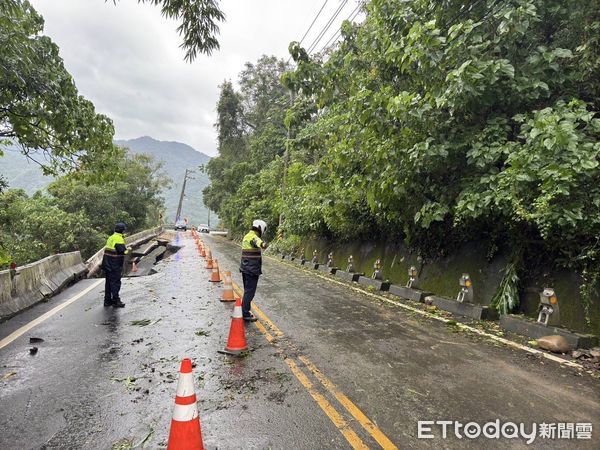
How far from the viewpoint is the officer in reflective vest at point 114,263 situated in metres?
8.45

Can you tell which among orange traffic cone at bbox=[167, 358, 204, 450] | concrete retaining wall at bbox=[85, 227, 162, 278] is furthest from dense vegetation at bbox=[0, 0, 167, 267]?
orange traffic cone at bbox=[167, 358, 204, 450]

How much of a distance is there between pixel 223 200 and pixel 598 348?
42573mm

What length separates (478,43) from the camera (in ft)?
23.6

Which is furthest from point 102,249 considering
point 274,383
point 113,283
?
point 274,383

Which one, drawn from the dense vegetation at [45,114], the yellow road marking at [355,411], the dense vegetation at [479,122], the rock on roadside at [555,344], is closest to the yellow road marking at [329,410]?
the yellow road marking at [355,411]

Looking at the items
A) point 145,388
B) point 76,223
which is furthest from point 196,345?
point 76,223

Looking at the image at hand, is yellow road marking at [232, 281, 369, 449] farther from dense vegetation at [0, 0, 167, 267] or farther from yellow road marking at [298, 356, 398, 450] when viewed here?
dense vegetation at [0, 0, 167, 267]

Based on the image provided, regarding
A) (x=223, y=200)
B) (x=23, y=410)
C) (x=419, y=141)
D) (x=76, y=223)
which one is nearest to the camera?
(x=23, y=410)

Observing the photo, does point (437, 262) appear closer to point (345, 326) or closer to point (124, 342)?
point (345, 326)

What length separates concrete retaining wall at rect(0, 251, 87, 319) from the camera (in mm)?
7578

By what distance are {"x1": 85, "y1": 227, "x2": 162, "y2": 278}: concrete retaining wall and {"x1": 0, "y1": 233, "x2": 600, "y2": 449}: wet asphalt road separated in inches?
348

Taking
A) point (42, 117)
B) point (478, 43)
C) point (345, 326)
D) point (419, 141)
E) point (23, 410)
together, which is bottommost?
point (23, 410)

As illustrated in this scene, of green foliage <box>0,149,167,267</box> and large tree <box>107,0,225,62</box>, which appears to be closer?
large tree <box>107,0,225,62</box>

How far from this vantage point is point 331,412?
365cm
